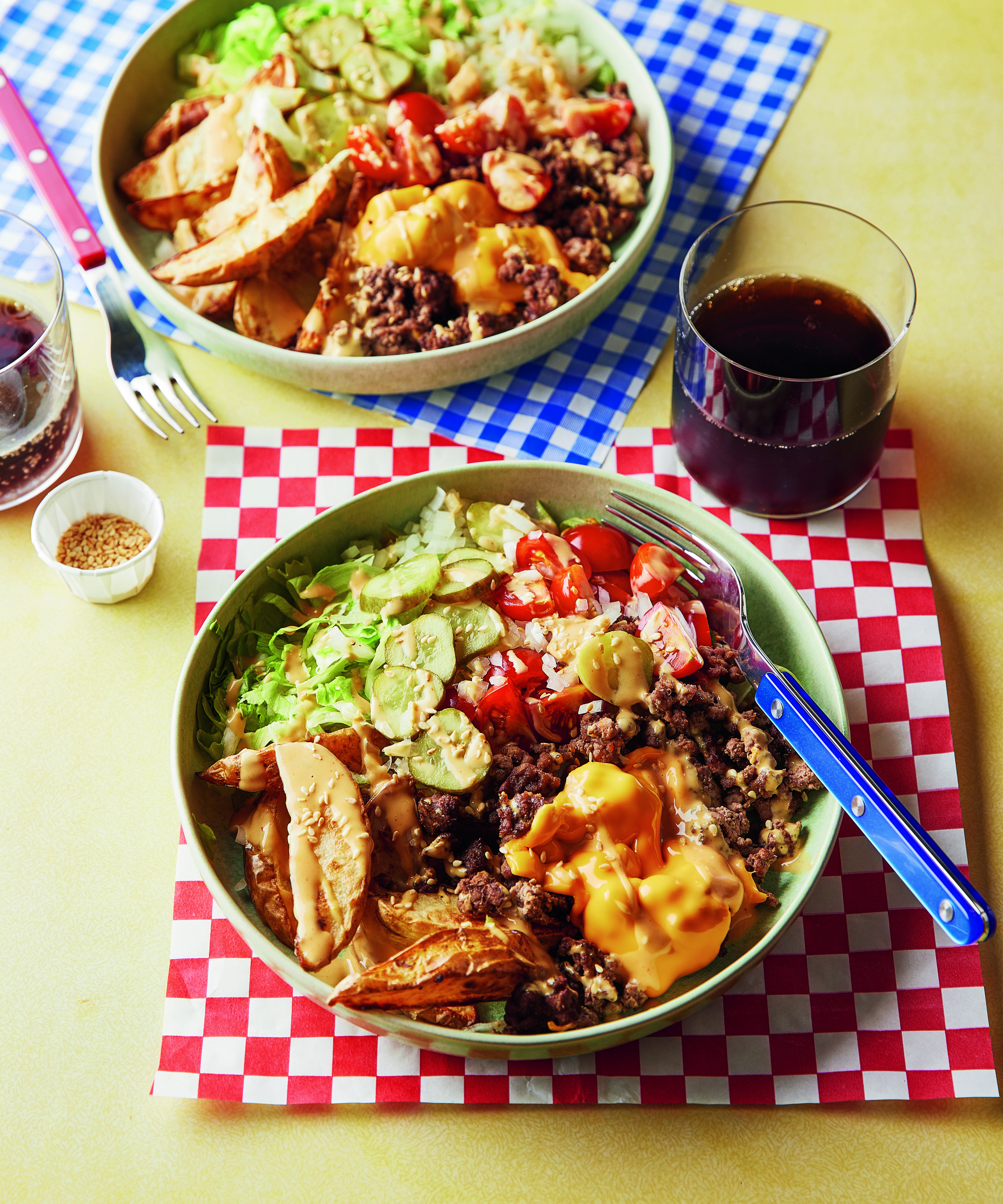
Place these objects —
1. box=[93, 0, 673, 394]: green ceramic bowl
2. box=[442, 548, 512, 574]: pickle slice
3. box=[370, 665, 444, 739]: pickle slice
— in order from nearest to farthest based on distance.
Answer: box=[370, 665, 444, 739]: pickle slice
box=[442, 548, 512, 574]: pickle slice
box=[93, 0, 673, 394]: green ceramic bowl

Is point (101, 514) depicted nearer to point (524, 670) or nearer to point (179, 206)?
point (179, 206)

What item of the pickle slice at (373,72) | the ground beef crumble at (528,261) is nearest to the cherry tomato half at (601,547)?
the ground beef crumble at (528,261)

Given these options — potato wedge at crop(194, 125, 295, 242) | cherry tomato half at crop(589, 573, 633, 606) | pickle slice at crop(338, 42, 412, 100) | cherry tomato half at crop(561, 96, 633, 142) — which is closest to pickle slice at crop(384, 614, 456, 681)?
cherry tomato half at crop(589, 573, 633, 606)

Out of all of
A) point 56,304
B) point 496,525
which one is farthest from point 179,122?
point 496,525

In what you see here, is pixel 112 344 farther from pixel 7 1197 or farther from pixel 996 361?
pixel 996 361

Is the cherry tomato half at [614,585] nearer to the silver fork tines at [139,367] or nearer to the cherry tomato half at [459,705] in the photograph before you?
the cherry tomato half at [459,705]

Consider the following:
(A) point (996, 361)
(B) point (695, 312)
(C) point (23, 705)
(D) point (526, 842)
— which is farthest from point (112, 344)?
(A) point (996, 361)

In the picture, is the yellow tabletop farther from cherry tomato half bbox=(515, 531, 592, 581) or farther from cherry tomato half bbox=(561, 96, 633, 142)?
cherry tomato half bbox=(515, 531, 592, 581)
